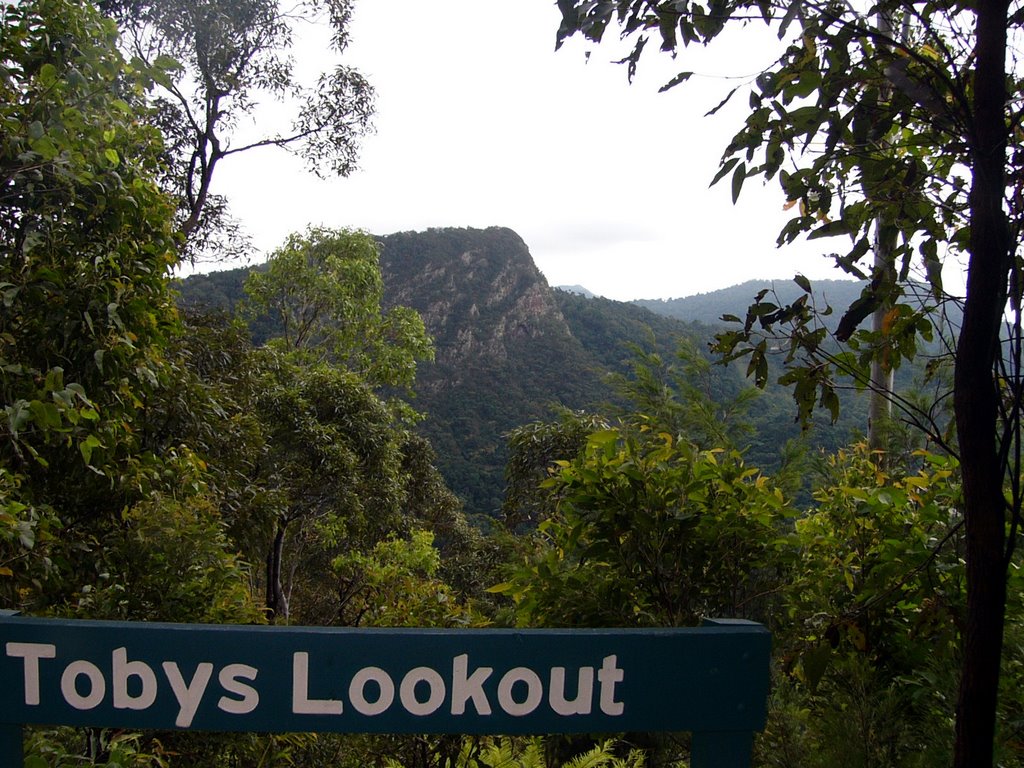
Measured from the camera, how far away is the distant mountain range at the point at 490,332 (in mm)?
21078

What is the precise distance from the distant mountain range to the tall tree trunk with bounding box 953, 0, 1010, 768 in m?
14.7

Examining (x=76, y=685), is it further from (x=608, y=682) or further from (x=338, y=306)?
(x=338, y=306)

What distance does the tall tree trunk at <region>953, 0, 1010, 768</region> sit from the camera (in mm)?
1296

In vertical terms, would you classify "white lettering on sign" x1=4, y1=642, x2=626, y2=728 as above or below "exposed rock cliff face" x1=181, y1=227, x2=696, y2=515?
below

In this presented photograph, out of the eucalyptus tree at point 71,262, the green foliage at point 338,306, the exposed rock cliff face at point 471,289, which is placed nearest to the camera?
the eucalyptus tree at point 71,262

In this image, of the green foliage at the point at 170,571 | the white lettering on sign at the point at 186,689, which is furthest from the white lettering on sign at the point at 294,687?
the green foliage at the point at 170,571

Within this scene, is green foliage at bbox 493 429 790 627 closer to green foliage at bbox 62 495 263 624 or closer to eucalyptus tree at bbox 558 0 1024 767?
eucalyptus tree at bbox 558 0 1024 767

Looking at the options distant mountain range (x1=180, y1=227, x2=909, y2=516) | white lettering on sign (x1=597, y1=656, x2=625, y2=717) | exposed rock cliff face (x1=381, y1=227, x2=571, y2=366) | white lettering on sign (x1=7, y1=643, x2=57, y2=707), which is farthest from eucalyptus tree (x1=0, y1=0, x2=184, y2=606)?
exposed rock cliff face (x1=381, y1=227, x2=571, y2=366)

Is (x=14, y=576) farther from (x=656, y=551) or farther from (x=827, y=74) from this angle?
(x=827, y=74)

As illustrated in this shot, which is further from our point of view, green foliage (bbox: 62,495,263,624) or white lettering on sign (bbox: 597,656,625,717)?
green foliage (bbox: 62,495,263,624)

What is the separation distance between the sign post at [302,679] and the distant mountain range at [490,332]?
14708 millimetres

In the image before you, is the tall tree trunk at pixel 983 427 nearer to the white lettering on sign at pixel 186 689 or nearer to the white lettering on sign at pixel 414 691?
the white lettering on sign at pixel 414 691

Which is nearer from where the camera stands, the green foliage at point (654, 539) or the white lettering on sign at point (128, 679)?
the white lettering on sign at point (128, 679)

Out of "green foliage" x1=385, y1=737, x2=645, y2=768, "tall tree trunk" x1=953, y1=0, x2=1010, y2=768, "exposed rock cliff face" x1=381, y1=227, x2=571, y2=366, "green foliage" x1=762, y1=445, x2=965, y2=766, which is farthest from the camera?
"exposed rock cliff face" x1=381, y1=227, x2=571, y2=366
